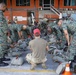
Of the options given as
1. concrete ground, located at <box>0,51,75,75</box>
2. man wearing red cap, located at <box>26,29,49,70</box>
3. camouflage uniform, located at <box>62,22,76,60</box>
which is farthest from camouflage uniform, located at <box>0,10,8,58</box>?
camouflage uniform, located at <box>62,22,76,60</box>

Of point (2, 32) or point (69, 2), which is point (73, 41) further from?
point (69, 2)

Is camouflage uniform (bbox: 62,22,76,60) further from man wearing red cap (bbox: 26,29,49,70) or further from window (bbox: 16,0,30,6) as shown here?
window (bbox: 16,0,30,6)

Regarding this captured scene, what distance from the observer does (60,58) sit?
26.9 ft

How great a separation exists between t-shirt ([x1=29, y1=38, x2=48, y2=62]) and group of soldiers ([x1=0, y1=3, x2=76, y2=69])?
25.5 inches

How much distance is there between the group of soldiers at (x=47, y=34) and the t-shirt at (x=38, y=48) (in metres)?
0.65

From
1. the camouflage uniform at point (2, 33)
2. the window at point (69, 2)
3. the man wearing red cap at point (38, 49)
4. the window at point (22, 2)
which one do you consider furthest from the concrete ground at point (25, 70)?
the window at point (22, 2)

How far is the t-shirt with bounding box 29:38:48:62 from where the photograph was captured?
7.33m

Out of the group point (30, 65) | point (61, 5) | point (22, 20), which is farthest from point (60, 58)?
point (61, 5)

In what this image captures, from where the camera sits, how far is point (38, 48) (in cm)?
734

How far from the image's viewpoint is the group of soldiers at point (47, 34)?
7.41 meters

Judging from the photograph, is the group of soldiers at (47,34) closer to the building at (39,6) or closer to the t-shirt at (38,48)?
the t-shirt at (38,48)

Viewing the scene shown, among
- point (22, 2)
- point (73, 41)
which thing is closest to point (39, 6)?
point (22, 2)

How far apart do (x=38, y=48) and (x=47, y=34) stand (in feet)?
17.4

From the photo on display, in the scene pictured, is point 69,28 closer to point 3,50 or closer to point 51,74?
point 51,74
